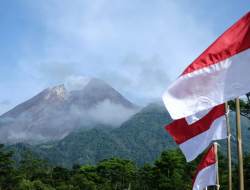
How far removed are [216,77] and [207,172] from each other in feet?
15.0

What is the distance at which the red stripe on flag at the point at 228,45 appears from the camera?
473cm

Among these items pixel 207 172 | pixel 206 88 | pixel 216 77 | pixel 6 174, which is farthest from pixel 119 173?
pixel 216 77

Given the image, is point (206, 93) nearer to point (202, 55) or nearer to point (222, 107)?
point (202, 55)

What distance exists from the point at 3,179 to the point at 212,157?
34446mm

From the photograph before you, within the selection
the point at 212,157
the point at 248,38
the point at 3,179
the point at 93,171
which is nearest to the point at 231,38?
the point at 248,38

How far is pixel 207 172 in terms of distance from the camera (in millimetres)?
8648

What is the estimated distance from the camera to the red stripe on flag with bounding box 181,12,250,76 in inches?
186

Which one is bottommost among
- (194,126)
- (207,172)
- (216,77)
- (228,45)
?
(207,172)

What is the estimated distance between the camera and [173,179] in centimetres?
3328

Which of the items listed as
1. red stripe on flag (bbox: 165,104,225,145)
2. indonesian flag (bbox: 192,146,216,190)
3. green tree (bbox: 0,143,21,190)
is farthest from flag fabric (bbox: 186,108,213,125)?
green tree (bbox: 0,143,21,190)

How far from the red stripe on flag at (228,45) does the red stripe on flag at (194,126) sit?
207 centimetres

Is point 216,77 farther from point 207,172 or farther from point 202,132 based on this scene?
point 207,172

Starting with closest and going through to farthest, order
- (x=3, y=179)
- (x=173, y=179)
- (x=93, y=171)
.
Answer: (x=173, y=179) → (x=3, y=179) → (x=93, y=171)

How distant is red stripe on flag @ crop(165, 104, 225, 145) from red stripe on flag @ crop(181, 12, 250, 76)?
207cm
